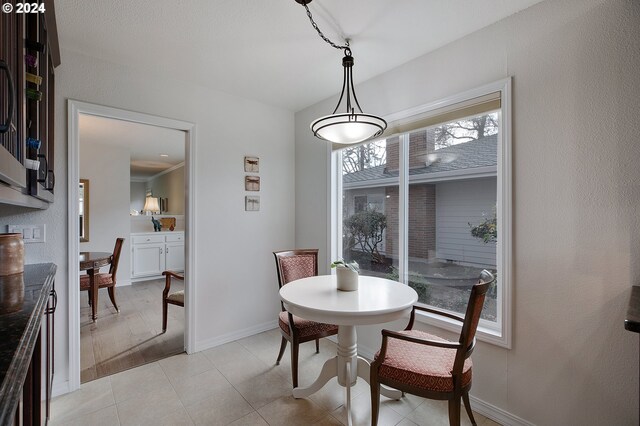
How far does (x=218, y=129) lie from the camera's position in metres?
3.08

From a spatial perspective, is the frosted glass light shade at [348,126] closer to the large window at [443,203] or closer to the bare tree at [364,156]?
the large window at [443,203]

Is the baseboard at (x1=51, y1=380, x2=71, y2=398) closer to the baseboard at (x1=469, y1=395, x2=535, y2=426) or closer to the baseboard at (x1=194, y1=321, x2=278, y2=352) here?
the baseboard at (x1=194, y1=321, x2=278, y2=352)

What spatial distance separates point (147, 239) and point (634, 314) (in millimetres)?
6558

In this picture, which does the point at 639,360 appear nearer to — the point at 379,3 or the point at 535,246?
the point at 535,246

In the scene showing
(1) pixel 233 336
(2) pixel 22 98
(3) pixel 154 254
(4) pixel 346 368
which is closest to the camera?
(2) pixel 22 98

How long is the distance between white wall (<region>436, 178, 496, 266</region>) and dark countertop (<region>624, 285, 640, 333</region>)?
79cm

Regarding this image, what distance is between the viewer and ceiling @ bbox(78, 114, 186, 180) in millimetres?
4109

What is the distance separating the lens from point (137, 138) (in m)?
4.85

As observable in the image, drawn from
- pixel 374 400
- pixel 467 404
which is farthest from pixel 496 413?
pixel 374 400

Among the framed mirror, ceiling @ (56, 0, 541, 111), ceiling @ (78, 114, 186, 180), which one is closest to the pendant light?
ceiling @ (56, 0, 541, 111)

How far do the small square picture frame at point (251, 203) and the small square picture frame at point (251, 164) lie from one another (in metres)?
0.29

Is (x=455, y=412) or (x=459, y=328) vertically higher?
(x=459, y=328)

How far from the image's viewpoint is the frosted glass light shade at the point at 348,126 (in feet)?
6.05

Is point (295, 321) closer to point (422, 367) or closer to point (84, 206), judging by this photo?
point (422, 367)
